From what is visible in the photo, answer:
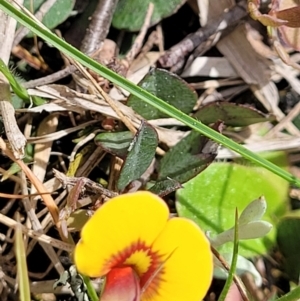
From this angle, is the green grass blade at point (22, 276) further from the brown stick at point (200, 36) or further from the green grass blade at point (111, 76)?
the brown stick at point (200, 36)

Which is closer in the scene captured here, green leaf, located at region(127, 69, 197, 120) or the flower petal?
the flower petal

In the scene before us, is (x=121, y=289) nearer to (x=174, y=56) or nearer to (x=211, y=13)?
(x=174, y=56)

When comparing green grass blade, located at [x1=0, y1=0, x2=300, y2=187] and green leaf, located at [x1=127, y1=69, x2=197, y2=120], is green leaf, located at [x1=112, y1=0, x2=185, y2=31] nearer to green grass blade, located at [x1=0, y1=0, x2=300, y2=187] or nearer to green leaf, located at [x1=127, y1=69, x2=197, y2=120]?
green leaf, located at [x1=127, y1=69, x2=197, y2=120]

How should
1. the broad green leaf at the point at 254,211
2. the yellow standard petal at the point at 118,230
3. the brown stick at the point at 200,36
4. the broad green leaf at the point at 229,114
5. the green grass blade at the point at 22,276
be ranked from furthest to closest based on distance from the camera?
1. the brown stick at the point at 200,36
2. the broad green leaf at the point at 229,114
3. the broad green leaf at the point at 254,211
4. the green grass blade at the point at 22,276
5. the yellow standard petal at the point at 118,230

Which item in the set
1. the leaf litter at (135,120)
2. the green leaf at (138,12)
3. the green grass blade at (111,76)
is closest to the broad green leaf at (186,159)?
A: the leaf litter at (135,120)

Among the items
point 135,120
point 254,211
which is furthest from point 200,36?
point 254,211

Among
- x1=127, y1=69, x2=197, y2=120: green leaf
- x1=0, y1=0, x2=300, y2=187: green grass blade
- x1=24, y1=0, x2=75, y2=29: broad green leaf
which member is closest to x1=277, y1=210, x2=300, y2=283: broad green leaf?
x1=0, y1=0, x2=300, y2=187: green grass blade
